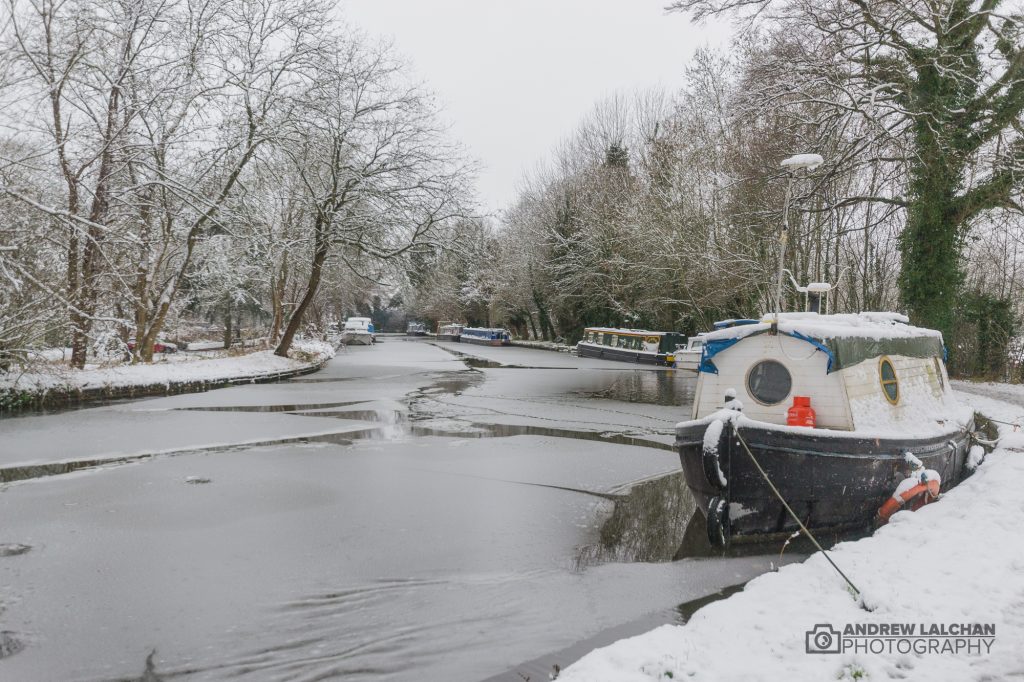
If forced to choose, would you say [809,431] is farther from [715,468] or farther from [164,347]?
[164,347]

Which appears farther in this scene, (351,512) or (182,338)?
(182,338)

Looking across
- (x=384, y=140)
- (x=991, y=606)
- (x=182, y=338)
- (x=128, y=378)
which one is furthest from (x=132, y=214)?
(x=182, y=338)

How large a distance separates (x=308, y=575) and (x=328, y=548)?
0.68 meters

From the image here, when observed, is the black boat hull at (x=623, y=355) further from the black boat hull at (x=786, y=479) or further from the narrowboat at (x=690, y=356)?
the black boat hull at (x=786, y=479)

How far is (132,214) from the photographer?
2045 cm

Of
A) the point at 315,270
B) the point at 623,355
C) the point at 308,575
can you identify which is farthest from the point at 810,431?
the point at 623,355

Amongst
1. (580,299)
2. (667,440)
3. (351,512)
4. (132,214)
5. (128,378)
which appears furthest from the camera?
(580,299)

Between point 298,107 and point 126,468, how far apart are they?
1542 centimetres

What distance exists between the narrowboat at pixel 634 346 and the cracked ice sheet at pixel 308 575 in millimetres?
26344

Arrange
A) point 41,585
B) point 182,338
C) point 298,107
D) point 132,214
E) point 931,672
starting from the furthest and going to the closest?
point 182,338 < point 298,107 < point 132,214 < point 41,585 < point 931,672

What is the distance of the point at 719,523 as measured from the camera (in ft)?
22.6

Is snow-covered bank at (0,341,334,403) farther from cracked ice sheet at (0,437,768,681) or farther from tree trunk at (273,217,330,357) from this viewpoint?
cracked ice sheet at (0,437,768,681)

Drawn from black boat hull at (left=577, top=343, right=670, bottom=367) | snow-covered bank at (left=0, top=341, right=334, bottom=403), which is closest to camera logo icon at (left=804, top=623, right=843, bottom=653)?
snow-covered bank at (left=0, top=341, right=334, bottom=403)

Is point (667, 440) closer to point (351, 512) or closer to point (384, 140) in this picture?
point (351, 512)
